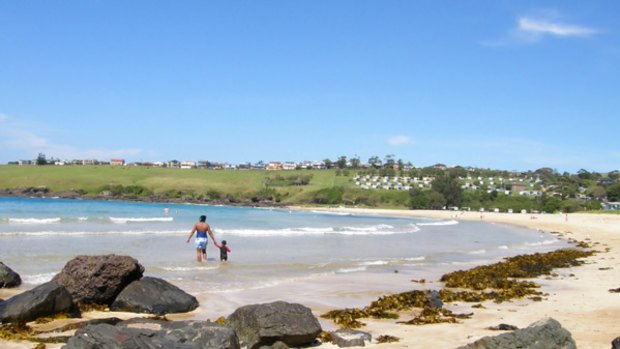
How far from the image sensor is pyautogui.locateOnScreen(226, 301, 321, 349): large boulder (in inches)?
290

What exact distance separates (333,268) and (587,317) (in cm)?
876

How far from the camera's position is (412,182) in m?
144

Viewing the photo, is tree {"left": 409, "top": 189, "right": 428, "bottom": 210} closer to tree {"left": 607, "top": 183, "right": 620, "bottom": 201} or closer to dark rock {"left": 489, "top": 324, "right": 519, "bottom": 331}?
tree {"left": 607, "top": 183, "right": 620, "bottom": 201}

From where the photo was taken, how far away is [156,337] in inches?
224

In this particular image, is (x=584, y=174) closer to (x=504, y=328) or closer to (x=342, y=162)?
(x=342, y=162)

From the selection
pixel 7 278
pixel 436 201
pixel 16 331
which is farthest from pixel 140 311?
pixel 436 201

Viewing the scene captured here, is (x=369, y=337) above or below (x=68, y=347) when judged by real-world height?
below

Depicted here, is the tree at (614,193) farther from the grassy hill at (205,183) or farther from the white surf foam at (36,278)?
the white surf foam at (36,278)

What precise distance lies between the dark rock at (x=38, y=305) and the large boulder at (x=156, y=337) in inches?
106

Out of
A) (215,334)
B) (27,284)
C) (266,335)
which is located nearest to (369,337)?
(266,335)

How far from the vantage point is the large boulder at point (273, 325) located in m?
7.36

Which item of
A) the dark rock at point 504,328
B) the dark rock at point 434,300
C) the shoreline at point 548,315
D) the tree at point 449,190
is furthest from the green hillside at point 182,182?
the dark rock at point 504,328

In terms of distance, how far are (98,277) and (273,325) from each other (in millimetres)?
4416

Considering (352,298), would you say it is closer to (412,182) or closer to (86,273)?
(86,273)
